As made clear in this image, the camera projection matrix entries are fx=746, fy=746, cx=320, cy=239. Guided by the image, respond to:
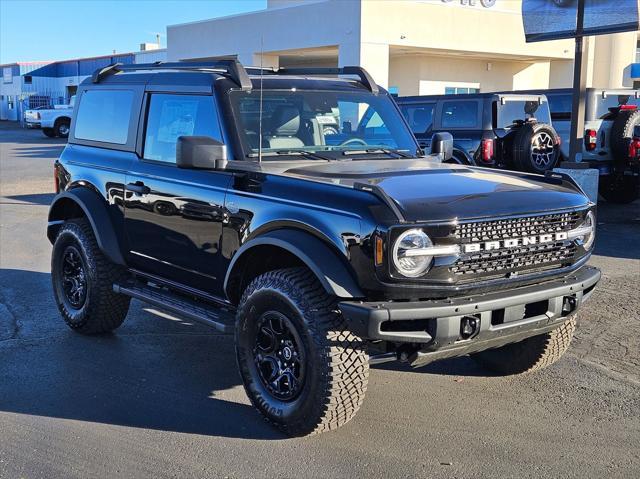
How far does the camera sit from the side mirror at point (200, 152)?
4590mm

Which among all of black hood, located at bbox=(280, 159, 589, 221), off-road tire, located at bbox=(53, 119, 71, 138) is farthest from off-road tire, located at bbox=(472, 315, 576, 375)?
off-road tire, located at bbox=(53, 119, 71, 138)

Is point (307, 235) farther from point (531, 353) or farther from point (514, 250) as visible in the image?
point (531, 353)

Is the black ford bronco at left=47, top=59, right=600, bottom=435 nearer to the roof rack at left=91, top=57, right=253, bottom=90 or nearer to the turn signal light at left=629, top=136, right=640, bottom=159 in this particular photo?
the roof rack at left=91, top=57, right=253, bottom=90

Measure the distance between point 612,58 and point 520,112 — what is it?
20517mm

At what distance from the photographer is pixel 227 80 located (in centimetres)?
506

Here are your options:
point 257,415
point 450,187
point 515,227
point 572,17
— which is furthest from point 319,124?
point 572,17

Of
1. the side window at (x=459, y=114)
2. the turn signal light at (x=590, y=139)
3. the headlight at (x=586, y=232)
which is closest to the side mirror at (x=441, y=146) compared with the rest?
the headlight at (x=586, y=232)

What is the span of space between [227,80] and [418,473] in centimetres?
283

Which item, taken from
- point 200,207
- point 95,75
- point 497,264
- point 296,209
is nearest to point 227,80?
point 200,207

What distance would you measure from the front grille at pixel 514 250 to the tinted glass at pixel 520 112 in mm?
8718

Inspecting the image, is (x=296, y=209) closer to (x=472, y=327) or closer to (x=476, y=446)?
(x=472, y=327)

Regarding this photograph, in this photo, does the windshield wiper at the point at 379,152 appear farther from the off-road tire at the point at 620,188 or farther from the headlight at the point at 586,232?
the off-road tire at the point at 620,188

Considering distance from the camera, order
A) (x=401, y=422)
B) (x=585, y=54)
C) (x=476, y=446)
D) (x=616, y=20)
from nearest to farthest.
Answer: (x=476, y=446) → (x=401, y=422) → (x=616, y=20) → (x=585, y=54)

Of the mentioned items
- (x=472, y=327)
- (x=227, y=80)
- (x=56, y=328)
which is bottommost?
(x=56, y=328)
